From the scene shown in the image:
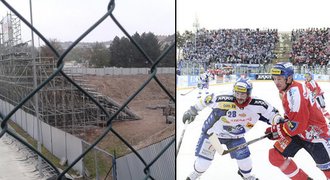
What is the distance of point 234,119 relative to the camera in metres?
2.45

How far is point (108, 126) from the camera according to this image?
1.53ft

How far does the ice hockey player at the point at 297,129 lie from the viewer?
2.09 m

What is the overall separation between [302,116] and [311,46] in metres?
4.22

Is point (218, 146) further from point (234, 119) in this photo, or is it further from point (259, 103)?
point (259, 103)

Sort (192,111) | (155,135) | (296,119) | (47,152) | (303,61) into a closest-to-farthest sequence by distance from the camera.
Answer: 1. (296,119)
2. (192,111)
3. (303,61)
4. (47,152)
5. (155,135)

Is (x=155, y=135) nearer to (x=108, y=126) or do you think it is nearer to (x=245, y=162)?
(x=245, y=162)

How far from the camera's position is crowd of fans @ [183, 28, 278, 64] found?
20.1 feet

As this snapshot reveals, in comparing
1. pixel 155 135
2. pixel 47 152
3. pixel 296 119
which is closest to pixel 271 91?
pixel 296 119

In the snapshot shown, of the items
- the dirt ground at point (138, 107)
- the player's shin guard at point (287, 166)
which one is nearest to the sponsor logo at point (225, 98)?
the player's shin guard at point (287, 166)

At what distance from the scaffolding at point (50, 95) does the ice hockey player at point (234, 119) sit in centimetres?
468

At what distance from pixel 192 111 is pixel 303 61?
10.1 feet

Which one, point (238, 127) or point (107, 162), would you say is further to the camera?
point (107, 162)

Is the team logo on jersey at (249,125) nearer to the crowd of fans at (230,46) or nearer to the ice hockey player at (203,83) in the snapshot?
the ice hockey player at (203,83)

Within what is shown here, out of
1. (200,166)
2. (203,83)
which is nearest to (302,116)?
(200,166)
